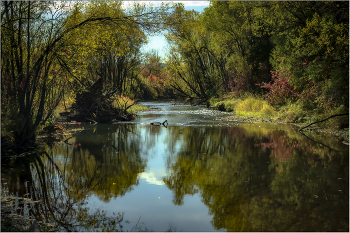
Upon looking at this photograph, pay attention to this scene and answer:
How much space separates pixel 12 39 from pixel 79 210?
612cm

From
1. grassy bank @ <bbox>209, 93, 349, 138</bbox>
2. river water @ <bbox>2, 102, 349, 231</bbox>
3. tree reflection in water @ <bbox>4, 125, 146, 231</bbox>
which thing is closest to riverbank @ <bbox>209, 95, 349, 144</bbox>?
grassy bank @ <bbox>209, 93, 349, 138</bbox>

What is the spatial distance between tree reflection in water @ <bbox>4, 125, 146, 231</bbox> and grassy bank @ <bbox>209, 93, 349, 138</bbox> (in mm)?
8822

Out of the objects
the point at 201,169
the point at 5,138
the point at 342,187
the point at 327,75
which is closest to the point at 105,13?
the point at 5,138

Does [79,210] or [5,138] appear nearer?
[79,210]

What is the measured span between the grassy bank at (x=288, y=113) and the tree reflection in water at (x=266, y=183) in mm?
2477

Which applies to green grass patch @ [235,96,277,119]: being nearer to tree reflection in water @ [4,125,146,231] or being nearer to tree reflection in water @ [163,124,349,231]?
tree reflection in water @ [163,124,349,231]

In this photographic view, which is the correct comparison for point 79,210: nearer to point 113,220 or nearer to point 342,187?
point 113,220

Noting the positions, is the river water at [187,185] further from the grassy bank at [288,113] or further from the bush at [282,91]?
the bush at [282,91]

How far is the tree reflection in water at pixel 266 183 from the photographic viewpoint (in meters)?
5.16

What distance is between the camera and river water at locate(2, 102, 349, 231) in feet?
16.9

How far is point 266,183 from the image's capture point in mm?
7016

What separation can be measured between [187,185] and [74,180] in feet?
8.25

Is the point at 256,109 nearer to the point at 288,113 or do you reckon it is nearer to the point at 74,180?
the point at 288,113

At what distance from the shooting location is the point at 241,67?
30.0 metres
